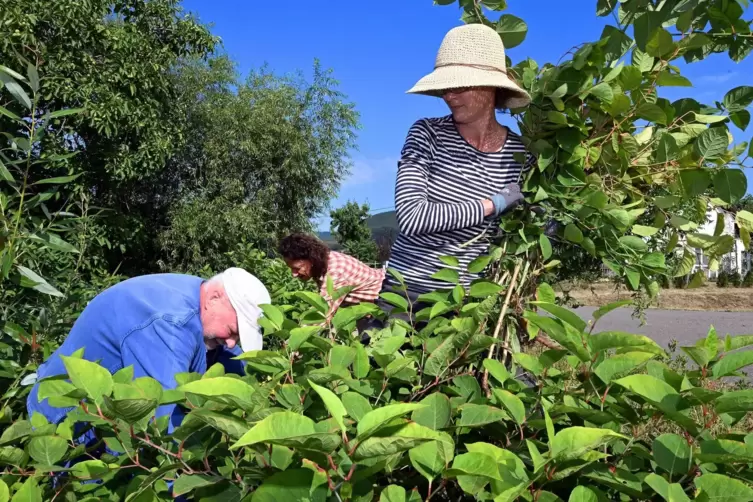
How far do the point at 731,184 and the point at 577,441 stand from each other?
98cm

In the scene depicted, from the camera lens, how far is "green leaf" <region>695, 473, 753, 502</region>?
737 millimetres

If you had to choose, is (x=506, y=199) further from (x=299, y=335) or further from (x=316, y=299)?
(x=299, y=335)

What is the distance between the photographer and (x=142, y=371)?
1745mm

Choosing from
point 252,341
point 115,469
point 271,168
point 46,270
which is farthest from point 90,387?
point 271,168

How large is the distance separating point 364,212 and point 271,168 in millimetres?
6682

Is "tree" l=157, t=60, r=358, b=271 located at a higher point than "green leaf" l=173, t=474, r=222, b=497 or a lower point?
higher

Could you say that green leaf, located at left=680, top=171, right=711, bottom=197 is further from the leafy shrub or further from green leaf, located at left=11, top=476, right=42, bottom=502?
green leaf, located at left=11, top=476, right=42, bottom=502

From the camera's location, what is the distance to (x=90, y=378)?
2.86ft

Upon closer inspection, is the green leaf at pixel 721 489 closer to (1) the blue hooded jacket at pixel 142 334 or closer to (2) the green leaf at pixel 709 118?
(2) the green leaf at pixel 709 118

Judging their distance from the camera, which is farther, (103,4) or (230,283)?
(103,4)

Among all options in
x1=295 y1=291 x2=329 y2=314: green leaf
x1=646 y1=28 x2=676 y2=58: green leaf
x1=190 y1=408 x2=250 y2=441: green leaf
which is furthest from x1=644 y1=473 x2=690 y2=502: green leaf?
x1=646 y1=28 x2=676 y2=58: green leaf

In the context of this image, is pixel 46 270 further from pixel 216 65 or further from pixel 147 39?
pixel 216 65

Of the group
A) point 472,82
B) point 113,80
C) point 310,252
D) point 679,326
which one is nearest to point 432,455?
point 472,82

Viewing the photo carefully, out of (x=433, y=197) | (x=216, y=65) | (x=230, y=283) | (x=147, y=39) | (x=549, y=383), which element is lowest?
(x=549, y=383)
